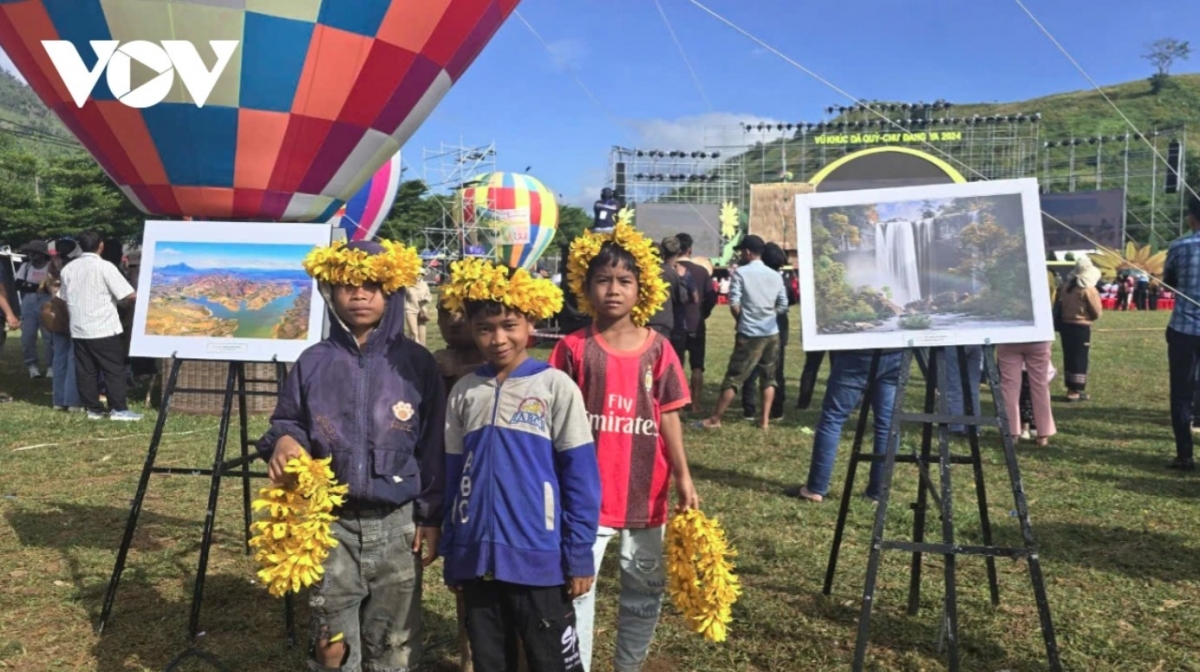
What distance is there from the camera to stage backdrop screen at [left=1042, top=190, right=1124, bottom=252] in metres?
53.7

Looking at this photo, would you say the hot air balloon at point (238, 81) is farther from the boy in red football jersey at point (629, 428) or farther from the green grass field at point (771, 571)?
the boy in red football jersey at point (629, 428)

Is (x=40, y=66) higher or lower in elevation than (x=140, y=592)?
higher

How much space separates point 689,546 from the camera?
3.07 meters

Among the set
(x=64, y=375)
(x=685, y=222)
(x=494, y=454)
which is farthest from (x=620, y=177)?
(x=494, y=454)

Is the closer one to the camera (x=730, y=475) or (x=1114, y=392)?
(x=730, y=475)

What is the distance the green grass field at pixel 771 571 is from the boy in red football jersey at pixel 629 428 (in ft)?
2.34

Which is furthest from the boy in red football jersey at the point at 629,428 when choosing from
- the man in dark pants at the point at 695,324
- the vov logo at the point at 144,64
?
the man in dark pants at the point at 695,324

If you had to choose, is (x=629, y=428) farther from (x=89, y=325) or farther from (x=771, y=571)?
(x=89, y=325)

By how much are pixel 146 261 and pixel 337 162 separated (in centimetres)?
330

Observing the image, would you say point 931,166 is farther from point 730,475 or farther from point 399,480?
point 399,480

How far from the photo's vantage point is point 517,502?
269 cm

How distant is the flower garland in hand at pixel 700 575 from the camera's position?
3.02 meters

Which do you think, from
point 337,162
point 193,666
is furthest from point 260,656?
point 337,162

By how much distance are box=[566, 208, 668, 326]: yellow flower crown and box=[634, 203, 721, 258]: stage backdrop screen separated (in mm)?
43627
